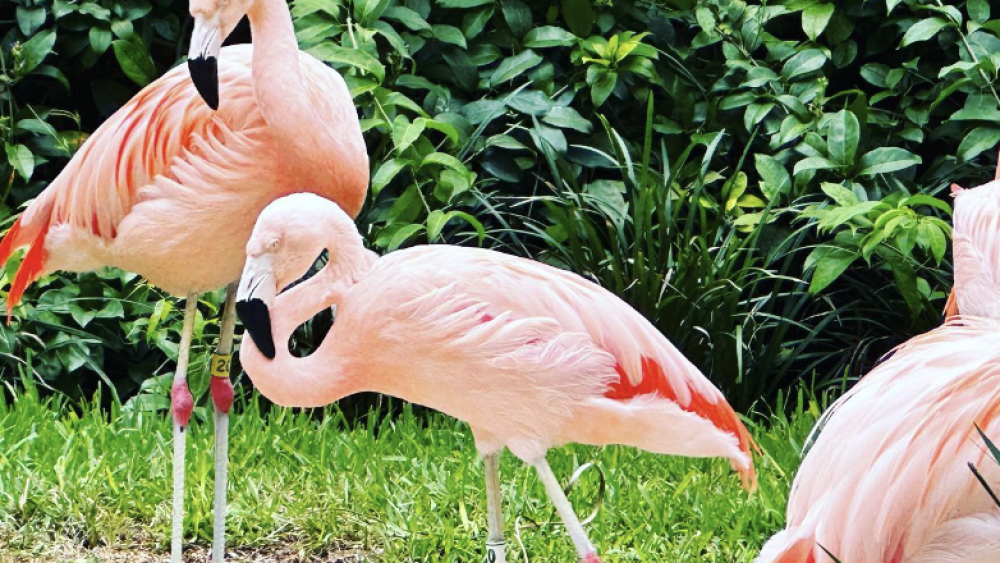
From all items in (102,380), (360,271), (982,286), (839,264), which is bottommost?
(102,380)

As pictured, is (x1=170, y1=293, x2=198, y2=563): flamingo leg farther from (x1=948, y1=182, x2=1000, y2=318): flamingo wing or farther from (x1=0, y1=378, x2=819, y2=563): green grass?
(x1=948, y1=182, x2=1000, y2=318): flamingo wing

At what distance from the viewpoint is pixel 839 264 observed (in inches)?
180

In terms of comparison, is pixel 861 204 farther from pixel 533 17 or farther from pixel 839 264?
pixel 533 17

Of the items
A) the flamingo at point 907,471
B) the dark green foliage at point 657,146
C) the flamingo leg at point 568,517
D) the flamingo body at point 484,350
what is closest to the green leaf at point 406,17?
the dark green foliage at point 657,146

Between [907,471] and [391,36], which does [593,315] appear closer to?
[907,471]

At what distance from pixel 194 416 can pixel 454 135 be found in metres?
1.31

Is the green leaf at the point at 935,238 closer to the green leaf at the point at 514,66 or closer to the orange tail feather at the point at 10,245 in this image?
the green leaf at the point at 514,66

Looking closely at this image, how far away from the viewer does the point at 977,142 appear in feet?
15.8

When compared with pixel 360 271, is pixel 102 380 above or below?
below

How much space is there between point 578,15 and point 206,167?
2.27m

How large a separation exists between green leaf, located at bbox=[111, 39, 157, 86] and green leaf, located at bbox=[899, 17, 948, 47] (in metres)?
2.70

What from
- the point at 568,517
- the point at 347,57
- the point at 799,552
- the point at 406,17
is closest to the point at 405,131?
the point at 347,57

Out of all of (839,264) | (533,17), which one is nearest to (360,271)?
(839,264)

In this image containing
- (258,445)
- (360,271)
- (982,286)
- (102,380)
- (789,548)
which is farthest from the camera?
(102,380)
